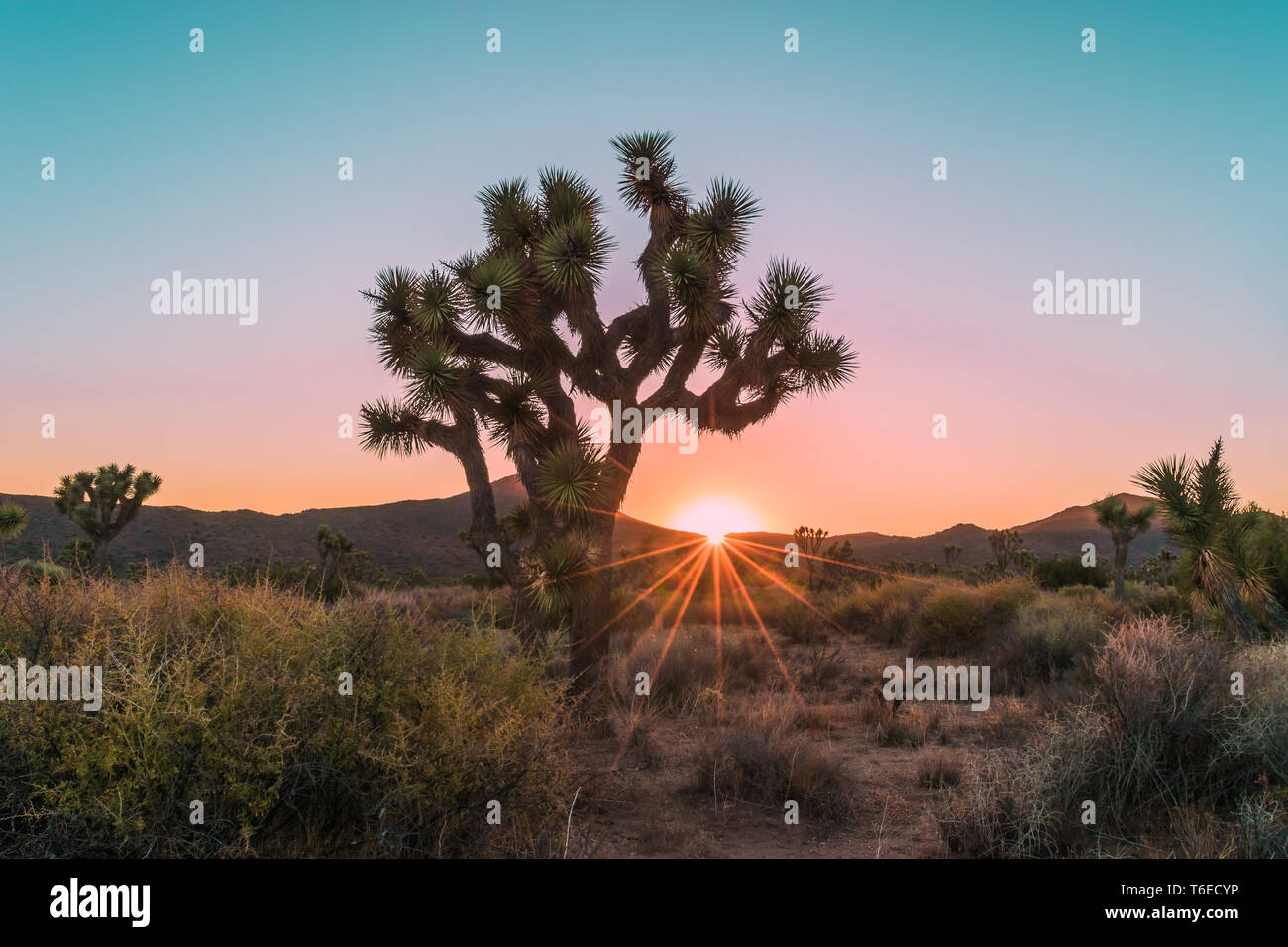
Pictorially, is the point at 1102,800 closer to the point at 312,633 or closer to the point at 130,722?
the point at 312,633

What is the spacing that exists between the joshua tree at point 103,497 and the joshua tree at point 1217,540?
31323mm

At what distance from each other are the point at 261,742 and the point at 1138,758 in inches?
257

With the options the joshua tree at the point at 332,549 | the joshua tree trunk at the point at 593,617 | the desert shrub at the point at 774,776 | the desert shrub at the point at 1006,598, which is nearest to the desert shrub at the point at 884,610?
the desert shrub at the point at 1006,598

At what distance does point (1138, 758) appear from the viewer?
241 inches

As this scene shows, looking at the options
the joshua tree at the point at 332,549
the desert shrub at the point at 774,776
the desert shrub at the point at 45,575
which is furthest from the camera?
the joshua tree at the point at 332,549

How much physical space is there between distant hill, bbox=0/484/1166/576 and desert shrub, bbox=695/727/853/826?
30.1 m

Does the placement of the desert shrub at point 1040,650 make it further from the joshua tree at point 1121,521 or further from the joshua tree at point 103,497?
the joshua tree at point 103,497

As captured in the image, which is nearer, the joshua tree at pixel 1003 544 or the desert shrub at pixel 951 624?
the desert shrub at pixel 951 624

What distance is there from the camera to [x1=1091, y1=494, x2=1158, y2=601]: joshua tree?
25297 millimetres

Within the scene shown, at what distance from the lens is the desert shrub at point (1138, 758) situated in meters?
5.65

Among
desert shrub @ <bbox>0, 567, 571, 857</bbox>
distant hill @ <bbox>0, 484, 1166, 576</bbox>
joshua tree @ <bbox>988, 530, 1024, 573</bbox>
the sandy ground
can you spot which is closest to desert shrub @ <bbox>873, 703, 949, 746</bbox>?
the sandy ground

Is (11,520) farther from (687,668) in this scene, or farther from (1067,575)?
(1067,575)

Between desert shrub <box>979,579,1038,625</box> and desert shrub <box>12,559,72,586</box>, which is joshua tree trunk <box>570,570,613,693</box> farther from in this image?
desert shrub <box>979,579,1038,625</box>

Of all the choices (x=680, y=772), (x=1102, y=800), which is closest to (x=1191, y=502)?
(x=1102, y=800)
